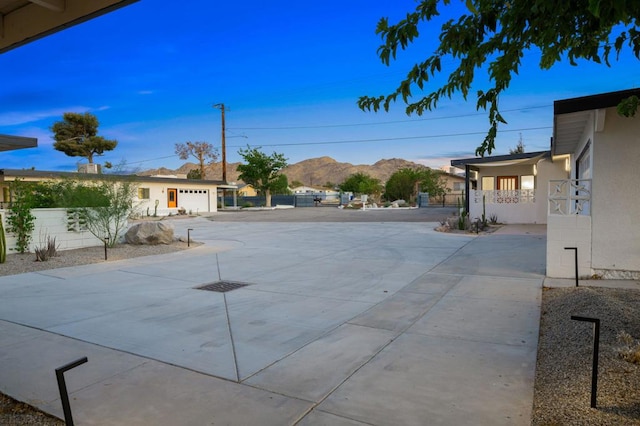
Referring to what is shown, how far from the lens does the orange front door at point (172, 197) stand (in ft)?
128

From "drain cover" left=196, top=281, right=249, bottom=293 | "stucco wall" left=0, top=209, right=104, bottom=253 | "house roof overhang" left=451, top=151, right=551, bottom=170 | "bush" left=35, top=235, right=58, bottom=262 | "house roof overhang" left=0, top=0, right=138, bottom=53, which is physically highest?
"house roof overhang" left=451, top=151, right=551, bottom=170

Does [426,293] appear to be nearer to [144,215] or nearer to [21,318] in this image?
[21,318]

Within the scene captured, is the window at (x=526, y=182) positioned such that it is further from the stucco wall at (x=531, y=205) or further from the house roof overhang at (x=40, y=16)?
the house roof overhang at (x=40, y=16)

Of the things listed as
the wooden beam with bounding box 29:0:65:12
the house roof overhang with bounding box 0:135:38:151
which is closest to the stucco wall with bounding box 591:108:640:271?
the wooden beam with bounding box 29:0:65:12

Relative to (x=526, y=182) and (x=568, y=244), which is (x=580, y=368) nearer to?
(x=568, y=244)

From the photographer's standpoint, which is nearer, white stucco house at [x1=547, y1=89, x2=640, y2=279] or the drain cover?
white stucco house at [x1=547, y1=89, x2=640, y2=279]

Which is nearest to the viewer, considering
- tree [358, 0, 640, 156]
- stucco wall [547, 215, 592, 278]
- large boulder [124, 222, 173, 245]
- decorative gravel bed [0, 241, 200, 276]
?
tree [358, 0, 640, 156]

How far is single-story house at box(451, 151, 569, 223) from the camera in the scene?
19.9m

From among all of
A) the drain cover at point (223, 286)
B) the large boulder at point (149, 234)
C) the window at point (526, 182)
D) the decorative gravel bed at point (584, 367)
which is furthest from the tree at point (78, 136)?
the decorative gravel bed at point (584, 367)

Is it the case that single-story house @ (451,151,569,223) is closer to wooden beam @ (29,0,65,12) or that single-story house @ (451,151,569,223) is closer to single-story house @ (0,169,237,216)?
wooden beam @ (29,0,65,12)

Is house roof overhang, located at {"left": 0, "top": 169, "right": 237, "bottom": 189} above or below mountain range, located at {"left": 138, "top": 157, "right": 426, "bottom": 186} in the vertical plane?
below

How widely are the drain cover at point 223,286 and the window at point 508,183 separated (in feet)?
61.4

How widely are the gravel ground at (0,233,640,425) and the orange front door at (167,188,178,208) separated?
36.7 metres

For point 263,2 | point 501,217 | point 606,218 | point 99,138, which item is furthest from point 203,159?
point 606,218
